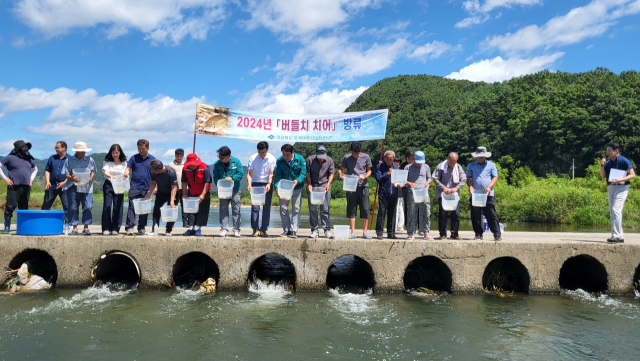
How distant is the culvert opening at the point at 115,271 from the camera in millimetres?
8234

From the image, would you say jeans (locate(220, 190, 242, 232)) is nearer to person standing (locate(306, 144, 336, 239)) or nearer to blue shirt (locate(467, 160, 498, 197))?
person standing (locate(306, 144, 336, 239))

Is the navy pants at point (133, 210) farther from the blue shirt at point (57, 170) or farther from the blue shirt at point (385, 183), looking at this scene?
the blue shirt at point (385, 183)

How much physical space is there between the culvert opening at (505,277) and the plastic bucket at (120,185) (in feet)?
23.6

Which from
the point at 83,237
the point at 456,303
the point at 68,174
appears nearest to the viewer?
the point at 456,303

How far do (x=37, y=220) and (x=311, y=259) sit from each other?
5.20m

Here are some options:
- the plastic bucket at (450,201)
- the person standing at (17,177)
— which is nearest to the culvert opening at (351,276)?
the plastic bucket at (450,201)

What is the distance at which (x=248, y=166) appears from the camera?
8438 millimetres

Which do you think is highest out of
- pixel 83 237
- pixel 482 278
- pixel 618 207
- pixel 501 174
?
pixel 501 174

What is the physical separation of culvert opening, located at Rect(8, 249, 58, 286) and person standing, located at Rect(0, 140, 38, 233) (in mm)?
Result: 869

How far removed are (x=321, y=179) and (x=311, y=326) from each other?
115 inches

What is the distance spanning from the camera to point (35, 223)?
7977mm

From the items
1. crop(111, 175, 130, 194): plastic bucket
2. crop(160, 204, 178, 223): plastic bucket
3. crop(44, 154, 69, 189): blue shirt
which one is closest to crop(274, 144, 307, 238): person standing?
crop(160, 204, 178, 223): plastic bucket

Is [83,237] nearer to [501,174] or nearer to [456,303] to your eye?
[456,303]

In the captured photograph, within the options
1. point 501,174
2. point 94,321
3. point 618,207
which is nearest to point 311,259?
point 94,321
